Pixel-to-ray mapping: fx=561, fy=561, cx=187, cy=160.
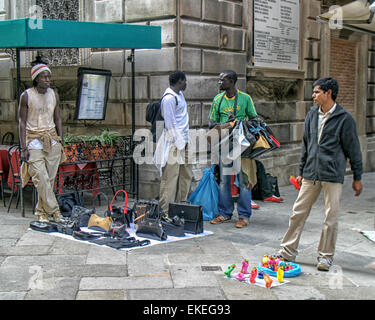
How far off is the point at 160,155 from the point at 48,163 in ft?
4.72

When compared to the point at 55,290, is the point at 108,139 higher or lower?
higher

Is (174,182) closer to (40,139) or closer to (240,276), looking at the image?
(40,139)

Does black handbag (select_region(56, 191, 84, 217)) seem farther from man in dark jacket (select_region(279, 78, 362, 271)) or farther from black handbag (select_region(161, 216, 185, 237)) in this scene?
man in dark jacket (select_region(279, 78, 362, 271))

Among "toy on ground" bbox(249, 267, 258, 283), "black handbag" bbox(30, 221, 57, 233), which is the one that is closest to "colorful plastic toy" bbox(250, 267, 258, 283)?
"toy on ground" bbox(249, 267, 258, 283)

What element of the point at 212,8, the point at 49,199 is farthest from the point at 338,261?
the point at 212,8

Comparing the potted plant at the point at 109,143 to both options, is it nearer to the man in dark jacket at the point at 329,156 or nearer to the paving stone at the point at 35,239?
the paving stone at the point at 35,239

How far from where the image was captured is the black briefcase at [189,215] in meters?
6.69

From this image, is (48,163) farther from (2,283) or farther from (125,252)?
(2,283)

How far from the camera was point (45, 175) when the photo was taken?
276 inches

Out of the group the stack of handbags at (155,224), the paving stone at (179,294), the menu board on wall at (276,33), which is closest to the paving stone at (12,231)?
the stack of handbags at (155,224)

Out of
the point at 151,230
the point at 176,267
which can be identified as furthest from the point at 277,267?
the point at 151,230

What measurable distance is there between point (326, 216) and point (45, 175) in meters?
3.58

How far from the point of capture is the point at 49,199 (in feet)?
23.2

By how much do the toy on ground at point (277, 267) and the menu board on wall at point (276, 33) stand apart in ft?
19.2
